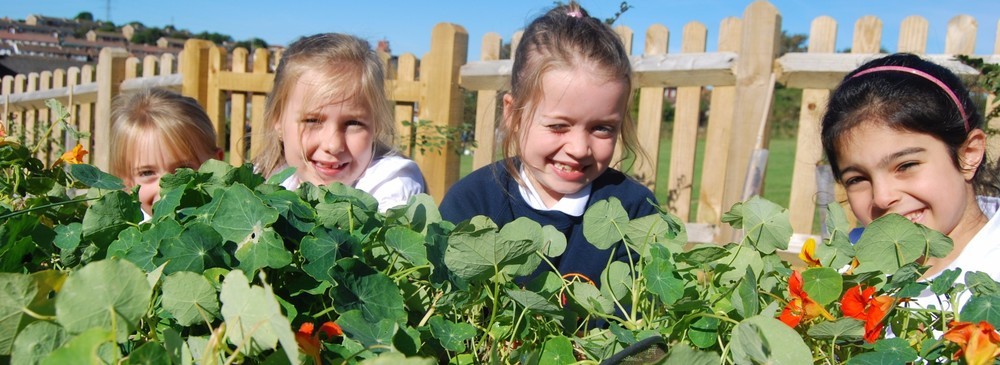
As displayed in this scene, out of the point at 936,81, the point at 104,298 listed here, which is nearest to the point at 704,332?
the point at 104,298

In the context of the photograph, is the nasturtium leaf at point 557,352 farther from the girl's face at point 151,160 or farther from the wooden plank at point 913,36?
the wooden plank at point 913,36

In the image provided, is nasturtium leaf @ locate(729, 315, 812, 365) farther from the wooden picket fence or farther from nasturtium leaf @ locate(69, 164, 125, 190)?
the wooden picket fence

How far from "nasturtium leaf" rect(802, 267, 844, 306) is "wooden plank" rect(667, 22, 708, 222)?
3847 mm

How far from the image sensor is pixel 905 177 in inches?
61.6

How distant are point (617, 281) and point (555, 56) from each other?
1487mm

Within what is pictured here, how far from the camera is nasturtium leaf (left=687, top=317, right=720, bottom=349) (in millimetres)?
500

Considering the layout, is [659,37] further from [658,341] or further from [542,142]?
[658,341]

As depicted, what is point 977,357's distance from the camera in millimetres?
433

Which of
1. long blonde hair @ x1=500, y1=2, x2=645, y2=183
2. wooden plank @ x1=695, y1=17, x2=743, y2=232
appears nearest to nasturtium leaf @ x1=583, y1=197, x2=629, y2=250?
long blonde hair @ x1=500, y1=2, x2=645, y2=183

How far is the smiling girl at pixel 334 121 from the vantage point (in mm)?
2119

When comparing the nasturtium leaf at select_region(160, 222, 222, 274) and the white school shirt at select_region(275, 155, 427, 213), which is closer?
the nasturtium leaf at select_region(160, 222, 222, 274)

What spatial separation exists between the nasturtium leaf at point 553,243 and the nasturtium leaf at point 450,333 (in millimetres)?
145

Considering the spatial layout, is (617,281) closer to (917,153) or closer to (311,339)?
(311,339)

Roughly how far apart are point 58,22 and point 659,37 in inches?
2372
